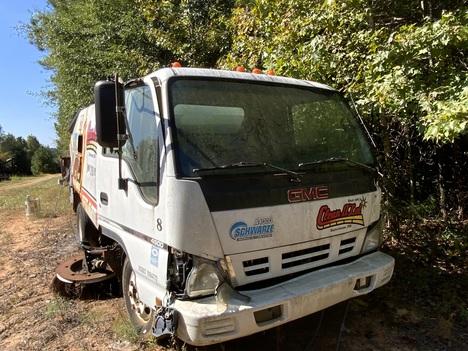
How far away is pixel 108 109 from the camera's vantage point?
9.52ft

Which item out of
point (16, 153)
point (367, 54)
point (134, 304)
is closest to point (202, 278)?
point (134, 304)

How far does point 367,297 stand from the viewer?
4281 mm

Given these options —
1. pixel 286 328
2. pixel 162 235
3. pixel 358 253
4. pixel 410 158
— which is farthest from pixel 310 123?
pixel 410 158

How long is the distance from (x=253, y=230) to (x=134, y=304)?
57.8 inches

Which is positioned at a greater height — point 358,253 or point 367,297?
point 358,253

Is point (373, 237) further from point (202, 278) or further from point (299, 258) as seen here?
point (202, 278)

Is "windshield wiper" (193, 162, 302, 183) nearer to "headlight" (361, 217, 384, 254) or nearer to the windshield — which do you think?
Answer: the windshield

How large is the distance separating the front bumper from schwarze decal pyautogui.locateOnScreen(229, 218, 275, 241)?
0.39m

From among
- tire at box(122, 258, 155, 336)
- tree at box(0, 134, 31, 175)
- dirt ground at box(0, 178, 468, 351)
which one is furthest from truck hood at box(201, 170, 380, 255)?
tree at box(0, 134, 31, 175)

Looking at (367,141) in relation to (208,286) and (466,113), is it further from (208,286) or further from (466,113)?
(208,286)

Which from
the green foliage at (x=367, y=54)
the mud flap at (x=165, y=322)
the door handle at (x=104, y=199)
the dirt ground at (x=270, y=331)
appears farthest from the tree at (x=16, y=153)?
the mud flap at (x=165, y=322)

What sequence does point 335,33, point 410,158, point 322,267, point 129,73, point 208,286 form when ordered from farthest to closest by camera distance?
point 129,73
point 410,158
point 335,33
point 322,267
point 208,286

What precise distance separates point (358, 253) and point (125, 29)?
962cm

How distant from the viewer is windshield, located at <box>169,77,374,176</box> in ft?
9.36
